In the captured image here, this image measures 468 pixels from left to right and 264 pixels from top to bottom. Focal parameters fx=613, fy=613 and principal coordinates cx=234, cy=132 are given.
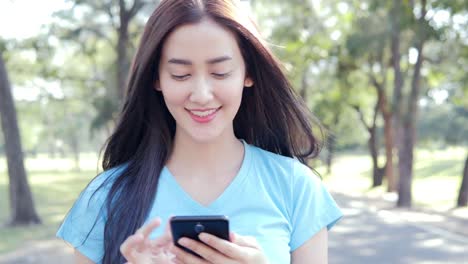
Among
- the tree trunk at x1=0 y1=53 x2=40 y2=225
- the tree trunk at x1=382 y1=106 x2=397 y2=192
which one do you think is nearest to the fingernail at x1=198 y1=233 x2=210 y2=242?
the tree trunk at x1=0 y1=53 x2=40 y2=225

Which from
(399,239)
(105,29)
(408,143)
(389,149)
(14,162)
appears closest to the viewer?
(399,239)

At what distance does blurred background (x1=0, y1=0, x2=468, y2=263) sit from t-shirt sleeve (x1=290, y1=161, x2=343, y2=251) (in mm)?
1208

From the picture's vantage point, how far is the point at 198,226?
61.5 inches

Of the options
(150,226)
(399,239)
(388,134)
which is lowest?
(399,239)

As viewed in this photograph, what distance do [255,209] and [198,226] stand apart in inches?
15.9

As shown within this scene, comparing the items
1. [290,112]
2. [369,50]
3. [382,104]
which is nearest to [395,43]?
[369,50]

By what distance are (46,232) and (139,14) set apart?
9505 mm

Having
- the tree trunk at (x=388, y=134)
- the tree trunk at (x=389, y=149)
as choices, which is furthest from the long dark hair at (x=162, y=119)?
the tree trunk at (x=389, y=149)

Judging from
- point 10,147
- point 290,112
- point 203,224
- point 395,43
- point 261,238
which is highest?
point 395,43

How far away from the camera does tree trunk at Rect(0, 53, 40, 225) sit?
48.8 feet

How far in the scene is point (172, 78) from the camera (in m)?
1.90

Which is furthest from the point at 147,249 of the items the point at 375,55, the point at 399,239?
the point at 375,55

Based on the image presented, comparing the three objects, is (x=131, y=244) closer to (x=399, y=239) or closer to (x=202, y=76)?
(x=202, y=76)

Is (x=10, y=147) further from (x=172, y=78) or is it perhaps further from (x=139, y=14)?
(x=172, y=78)
